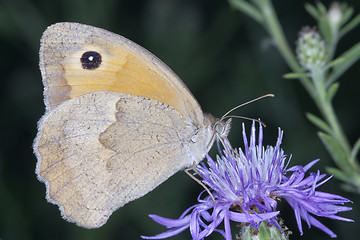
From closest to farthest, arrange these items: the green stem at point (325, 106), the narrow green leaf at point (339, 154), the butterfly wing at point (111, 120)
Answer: the butterfly wing at point (111, 120) → the narrow green leaf at point (339, 154) → the green stem at point (325, 106)

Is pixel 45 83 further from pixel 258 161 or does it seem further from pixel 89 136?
pixel 258 161

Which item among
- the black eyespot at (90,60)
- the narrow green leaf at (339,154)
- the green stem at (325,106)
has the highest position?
the black eyespot at (90,60)

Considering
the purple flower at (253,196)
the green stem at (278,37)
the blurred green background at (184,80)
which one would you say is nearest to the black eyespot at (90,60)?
the purple flower at (253,196)

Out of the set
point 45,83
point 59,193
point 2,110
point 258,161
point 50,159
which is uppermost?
point 2,110

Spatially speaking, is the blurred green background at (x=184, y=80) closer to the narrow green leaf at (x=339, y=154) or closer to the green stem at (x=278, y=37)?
the green stem at (x=278, y=37)

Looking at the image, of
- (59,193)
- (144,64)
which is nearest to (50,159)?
(59,193)
